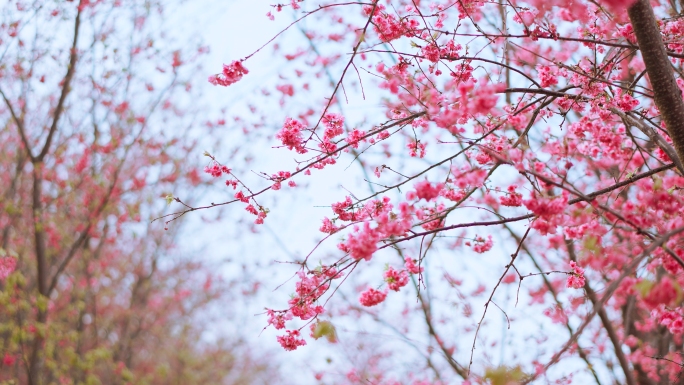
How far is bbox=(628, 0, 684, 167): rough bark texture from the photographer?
2.51 meters

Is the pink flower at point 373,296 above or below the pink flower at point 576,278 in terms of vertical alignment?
below

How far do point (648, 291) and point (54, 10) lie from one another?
6.85m

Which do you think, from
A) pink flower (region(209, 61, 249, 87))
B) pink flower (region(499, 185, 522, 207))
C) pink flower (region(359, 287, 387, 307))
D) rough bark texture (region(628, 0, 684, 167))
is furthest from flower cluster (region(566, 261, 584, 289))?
pink flower (region(209, 61, 249, 87))

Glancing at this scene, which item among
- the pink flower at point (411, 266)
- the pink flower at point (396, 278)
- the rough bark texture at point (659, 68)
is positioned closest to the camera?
the rough bark texture at point (659, 68)

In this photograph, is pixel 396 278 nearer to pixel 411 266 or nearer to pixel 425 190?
pixel 411 266

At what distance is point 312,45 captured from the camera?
6371 mm

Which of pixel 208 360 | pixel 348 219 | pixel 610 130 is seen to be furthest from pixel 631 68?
pixel 208 360

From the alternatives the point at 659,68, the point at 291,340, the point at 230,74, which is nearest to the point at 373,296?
the point at 291,340

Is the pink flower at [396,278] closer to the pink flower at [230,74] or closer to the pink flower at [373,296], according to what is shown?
the pink flower at [373,296]

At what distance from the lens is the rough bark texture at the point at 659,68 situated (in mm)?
2514

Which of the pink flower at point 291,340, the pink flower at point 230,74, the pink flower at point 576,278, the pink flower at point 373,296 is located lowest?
the pink flower at point 291,340

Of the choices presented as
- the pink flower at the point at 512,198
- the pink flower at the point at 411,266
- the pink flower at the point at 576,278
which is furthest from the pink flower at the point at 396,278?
the pink flower at the point at 576,278

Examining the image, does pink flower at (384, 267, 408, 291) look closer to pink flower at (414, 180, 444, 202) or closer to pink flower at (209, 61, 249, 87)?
pink flower at (414, 180, 444, 202)

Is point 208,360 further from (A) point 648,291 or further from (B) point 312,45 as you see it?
(A) point 648,291
